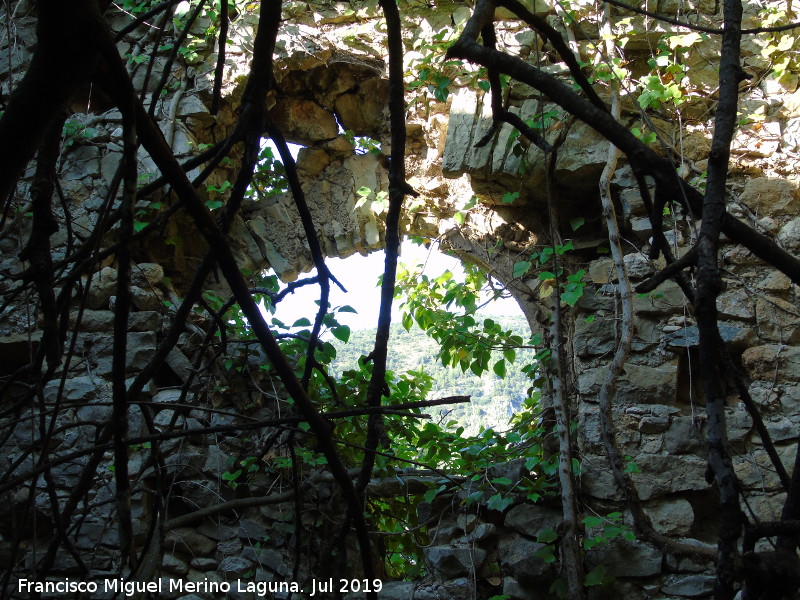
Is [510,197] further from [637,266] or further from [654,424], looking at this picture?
[654,424]

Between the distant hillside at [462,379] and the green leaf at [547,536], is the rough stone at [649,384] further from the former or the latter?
the distant hillside at [462,379]

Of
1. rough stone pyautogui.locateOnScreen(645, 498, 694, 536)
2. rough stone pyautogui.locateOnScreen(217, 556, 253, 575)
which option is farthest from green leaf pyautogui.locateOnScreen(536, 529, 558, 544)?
rough stone pyautogui.locateOnScreen(217, 556, 253, 575)

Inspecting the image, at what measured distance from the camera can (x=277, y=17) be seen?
0.94 metres

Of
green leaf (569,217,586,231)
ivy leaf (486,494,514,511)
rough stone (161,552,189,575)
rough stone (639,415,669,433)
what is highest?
green leaf (569,217,586,231)

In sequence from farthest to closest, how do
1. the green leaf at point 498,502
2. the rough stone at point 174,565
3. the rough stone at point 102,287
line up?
1. the rough stone at point 102,287
2. the rough stone at point 174,565
3. the green leaf at point 498,502

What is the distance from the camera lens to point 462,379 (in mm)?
6270

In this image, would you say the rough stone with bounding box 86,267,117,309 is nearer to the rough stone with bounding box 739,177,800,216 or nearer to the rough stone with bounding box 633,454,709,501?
the rough stone with bounding box 633,454,709,501

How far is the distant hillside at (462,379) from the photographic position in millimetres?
4980

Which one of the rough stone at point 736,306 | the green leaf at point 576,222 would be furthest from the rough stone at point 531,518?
the green leaf at point 576,222

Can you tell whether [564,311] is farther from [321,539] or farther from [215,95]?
[215,95]

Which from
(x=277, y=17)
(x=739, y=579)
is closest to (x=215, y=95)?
(x=277, y=17)

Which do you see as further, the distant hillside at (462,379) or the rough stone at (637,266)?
the distant hillside at (462,379)

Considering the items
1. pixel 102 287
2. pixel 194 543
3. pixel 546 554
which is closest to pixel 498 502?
pixel 546 554

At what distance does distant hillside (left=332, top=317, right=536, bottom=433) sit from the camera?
4.98m
